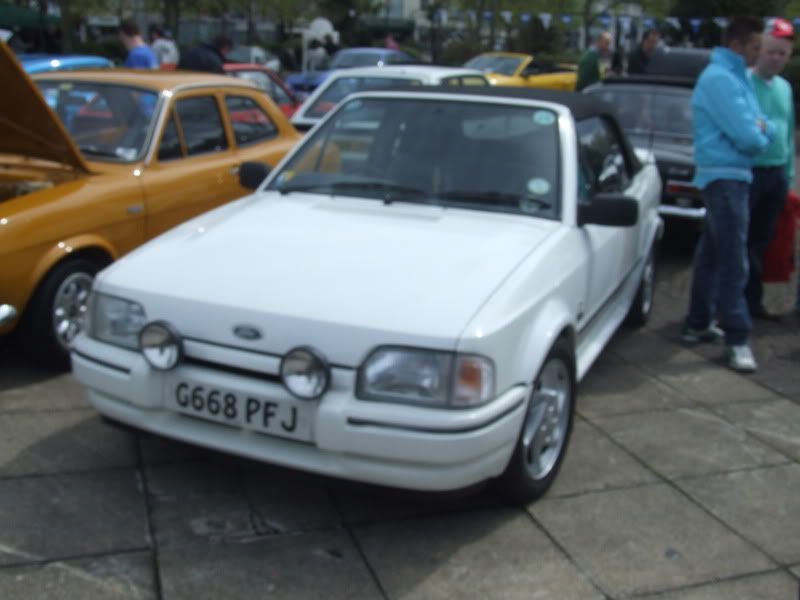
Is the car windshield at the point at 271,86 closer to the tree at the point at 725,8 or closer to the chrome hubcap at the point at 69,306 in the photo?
the chrome hubcap at the point at 69,306

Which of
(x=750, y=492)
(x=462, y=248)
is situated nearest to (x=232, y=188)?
(x=462, y=248)

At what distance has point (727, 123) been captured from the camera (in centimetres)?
536

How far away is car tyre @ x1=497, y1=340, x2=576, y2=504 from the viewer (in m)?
3.64

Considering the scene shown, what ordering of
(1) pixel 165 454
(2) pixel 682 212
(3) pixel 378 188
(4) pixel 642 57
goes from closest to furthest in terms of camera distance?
(1) pixel 165 454
(3) pixel 378 188
(2) pixel 682 212
(4) pixel 642 57

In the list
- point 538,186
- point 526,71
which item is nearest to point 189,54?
point 538,186

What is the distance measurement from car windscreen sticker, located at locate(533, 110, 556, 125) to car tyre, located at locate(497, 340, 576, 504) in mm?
1209

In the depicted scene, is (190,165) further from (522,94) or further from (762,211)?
(762,211)

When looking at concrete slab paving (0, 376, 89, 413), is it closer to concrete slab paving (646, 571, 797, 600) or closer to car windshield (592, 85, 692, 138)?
concrete slab paving (646, 571, 797, 600)

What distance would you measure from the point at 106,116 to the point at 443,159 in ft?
8.47

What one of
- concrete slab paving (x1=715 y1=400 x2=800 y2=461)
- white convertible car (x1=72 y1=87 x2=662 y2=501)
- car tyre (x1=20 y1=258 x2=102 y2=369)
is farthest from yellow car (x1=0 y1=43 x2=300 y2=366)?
concrete slab paving (x1=715 y1=400 x2=800 y2=461)

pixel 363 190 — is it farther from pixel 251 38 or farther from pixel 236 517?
pixel 251 38

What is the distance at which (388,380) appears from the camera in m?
3.21

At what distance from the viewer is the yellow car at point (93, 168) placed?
484 cm

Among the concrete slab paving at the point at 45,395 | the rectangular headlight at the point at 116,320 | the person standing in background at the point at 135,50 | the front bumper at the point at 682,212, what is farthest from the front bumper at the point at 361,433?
the person standing in background at the point at 135,50
